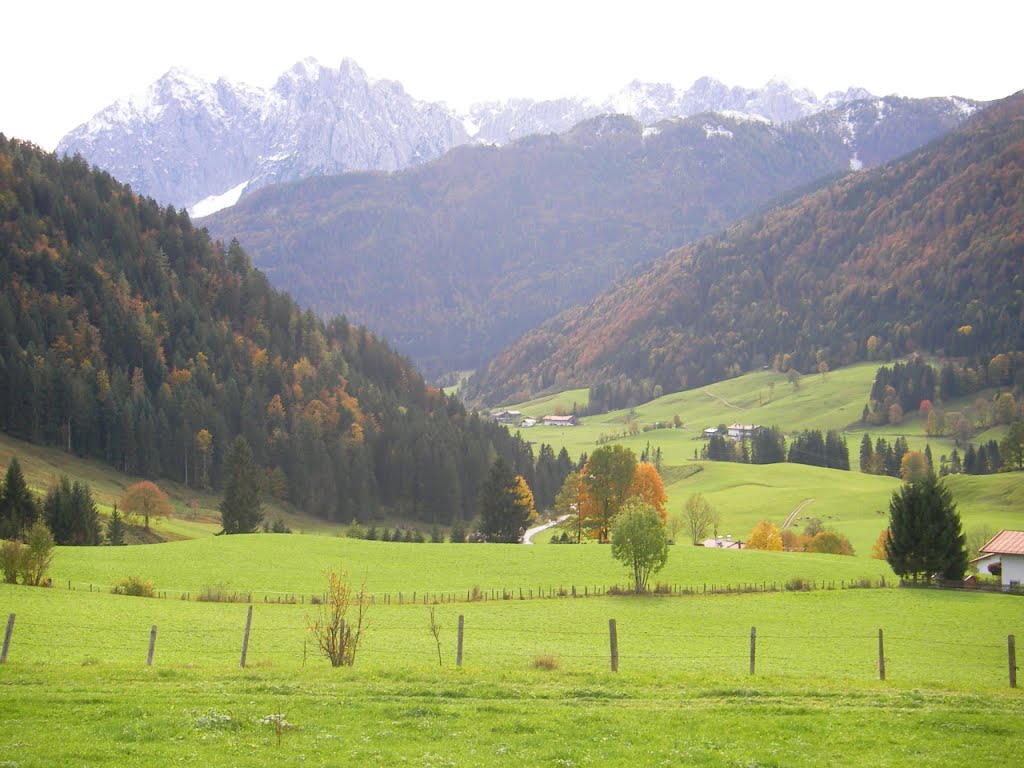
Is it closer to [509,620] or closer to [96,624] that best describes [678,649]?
[509,620]

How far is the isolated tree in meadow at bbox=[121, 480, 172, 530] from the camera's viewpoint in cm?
9988

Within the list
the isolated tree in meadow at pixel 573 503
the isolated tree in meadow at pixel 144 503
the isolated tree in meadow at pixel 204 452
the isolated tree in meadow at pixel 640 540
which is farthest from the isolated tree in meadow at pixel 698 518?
the isolated tree in meadow at pixel 204 452

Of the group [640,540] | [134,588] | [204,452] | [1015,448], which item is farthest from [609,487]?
[1015,448]

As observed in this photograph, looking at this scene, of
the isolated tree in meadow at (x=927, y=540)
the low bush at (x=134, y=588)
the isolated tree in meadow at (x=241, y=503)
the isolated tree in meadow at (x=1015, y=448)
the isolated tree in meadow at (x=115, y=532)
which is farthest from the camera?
the isolated tree in meadow at (x=1015, y=448)

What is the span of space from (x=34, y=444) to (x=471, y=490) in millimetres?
68551

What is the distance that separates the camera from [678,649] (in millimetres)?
45188

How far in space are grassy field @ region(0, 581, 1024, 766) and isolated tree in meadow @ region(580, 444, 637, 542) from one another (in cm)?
5954

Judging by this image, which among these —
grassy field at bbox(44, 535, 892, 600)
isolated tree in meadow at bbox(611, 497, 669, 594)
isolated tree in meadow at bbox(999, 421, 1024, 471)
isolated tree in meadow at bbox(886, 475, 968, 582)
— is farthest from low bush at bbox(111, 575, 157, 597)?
isolated tree in meadow at bbox(999, 421, 1024, 471)

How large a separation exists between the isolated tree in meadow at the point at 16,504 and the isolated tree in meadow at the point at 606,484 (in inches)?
2323

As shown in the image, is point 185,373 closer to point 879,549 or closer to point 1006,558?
point 879,549

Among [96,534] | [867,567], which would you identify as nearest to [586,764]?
[867,567]

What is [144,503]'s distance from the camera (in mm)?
100375

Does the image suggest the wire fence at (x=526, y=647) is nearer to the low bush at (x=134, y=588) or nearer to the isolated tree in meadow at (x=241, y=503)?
the low bush at (x=134, y=588)

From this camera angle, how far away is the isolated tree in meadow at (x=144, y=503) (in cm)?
9988
